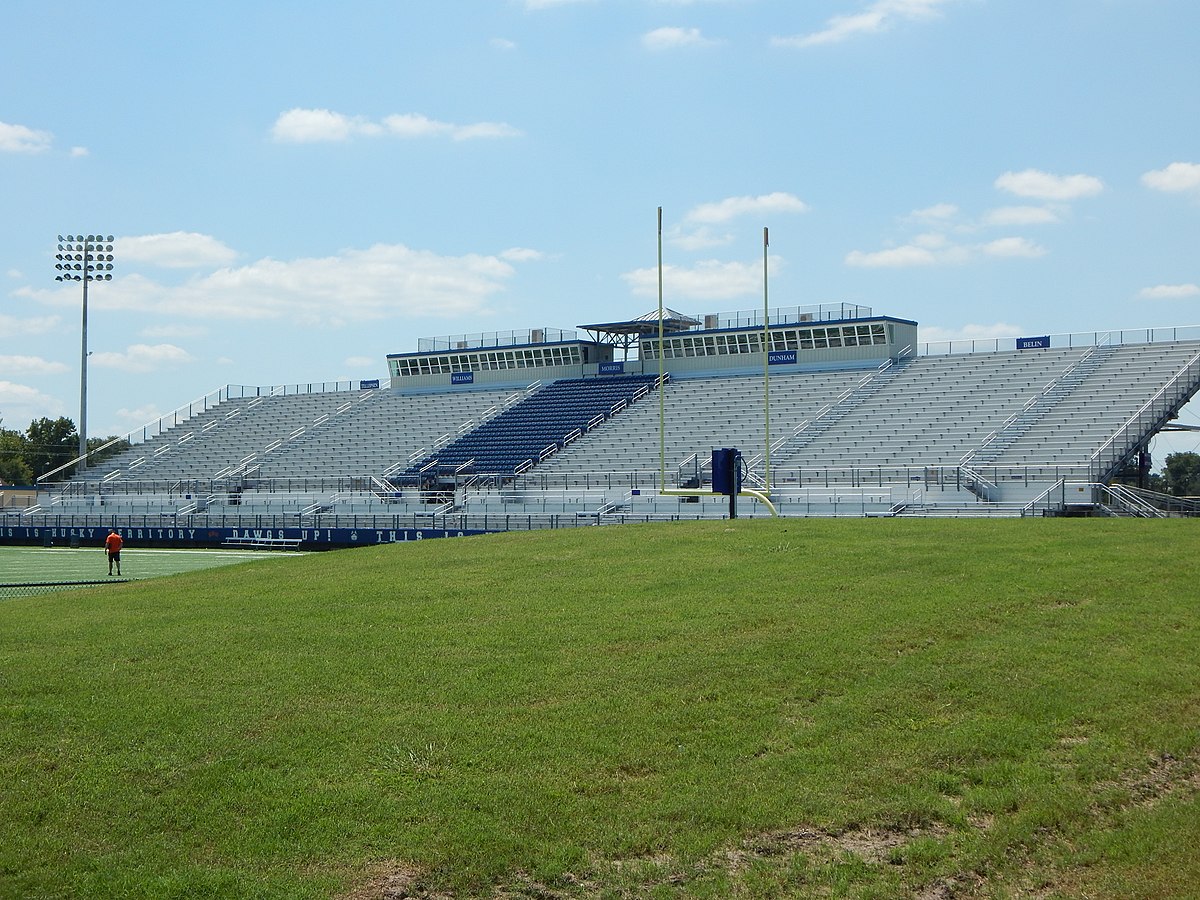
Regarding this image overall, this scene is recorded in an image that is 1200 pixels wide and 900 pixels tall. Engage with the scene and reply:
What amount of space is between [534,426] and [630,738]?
4582cm

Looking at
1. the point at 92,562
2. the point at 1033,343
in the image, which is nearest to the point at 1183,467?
the point at 1033,343

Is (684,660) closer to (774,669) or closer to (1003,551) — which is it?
(774,669)

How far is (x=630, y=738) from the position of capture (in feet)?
27.5

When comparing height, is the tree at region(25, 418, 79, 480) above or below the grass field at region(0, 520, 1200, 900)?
above

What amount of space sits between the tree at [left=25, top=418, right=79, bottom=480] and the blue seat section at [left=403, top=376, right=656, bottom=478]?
135 ft

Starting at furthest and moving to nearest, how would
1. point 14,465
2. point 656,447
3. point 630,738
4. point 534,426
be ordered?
point 14,465
point 534,426
point 656,447
point 630,738

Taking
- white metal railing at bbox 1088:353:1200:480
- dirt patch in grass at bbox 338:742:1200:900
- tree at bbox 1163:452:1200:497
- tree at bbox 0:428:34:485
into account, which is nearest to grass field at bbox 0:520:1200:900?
dirt patch in grass at bbox 338:742:1200:900

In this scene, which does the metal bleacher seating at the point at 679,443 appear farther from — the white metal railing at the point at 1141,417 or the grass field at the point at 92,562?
the grass field at the point at 92,562

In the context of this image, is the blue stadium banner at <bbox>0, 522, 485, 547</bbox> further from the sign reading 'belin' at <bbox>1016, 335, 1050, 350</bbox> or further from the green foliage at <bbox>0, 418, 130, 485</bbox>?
the green foliage at <bbox>0, 418, 130, 485</bbox>

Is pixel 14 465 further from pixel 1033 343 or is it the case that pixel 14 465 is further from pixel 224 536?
pixel 1033 343

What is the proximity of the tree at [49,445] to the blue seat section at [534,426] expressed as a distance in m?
41.0

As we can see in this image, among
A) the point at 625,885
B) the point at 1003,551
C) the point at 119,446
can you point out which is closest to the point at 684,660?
the point at 625,885

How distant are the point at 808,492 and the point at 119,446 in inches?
1733

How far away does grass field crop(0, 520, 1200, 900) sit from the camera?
6.86 meters
